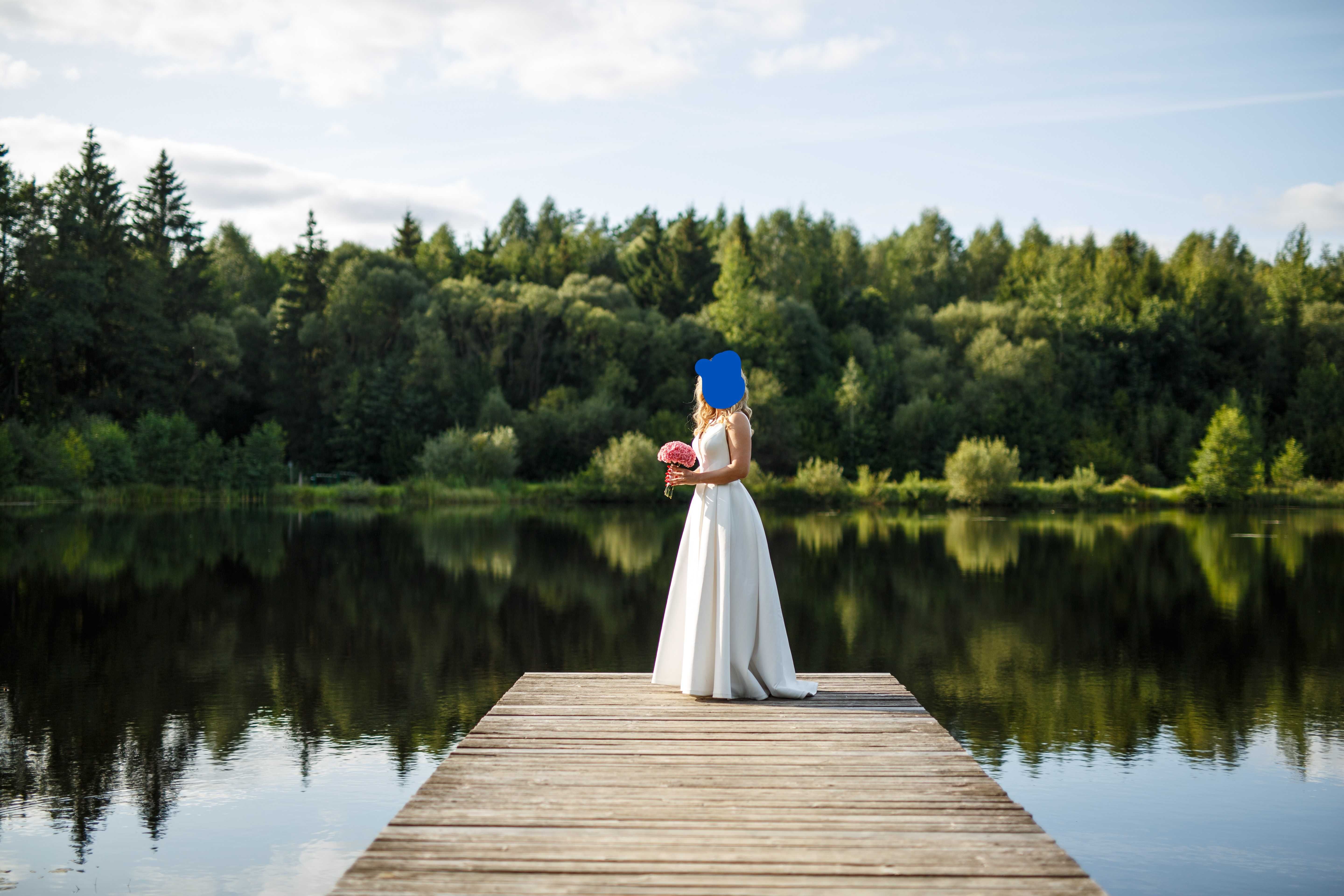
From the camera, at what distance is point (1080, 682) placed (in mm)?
10211

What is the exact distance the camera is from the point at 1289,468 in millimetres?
44031

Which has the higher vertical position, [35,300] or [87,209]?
[87,209]

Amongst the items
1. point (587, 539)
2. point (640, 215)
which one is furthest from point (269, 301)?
point (587, 539)

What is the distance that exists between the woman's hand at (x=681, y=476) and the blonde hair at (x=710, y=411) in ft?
0.84

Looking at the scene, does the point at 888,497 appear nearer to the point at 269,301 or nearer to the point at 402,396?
the point at 402,396

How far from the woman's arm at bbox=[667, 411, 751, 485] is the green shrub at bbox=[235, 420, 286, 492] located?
37.7m

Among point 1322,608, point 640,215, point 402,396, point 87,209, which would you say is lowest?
point 1322,608

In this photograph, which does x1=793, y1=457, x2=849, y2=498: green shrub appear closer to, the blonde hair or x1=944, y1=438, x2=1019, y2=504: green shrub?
x1=944, y1=438, x2=1019, y2=504: green shrub

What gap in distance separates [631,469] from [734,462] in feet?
115

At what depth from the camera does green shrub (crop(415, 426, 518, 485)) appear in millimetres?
41750

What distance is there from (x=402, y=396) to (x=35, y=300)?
46.0 feet

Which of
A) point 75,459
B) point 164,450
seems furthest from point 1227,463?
point 75,459

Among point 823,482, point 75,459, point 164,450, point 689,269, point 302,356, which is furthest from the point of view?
point 689,269

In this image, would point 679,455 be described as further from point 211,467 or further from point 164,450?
point 211,467
